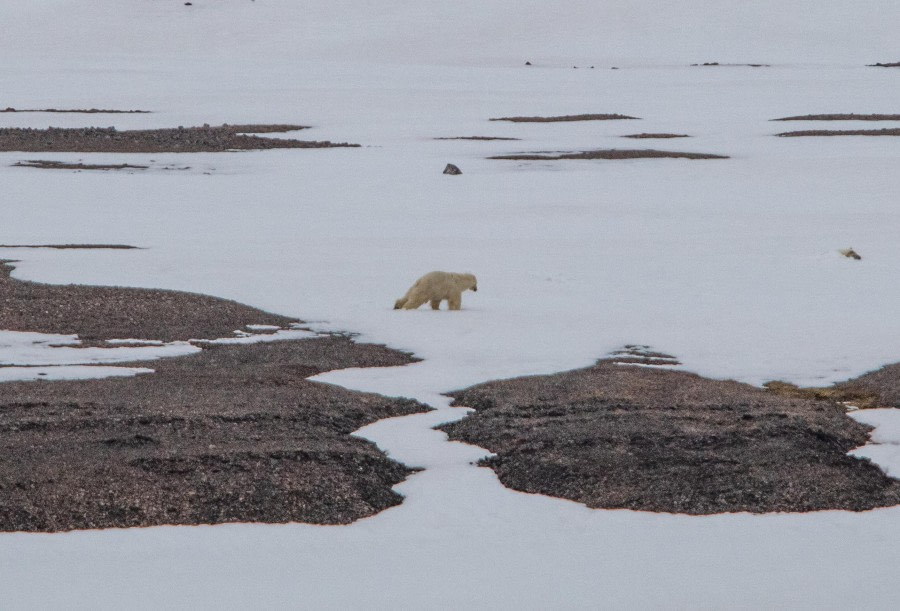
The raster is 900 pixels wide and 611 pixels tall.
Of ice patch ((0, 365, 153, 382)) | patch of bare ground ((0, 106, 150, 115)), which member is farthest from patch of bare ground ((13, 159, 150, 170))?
ice patch ((0, 365, 153, 382))

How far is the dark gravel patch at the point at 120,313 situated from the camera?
47.6ft

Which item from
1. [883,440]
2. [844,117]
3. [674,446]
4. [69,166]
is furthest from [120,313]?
[844,117]

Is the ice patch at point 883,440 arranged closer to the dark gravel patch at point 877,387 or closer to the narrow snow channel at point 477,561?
the dark gravel patch at point 877,387

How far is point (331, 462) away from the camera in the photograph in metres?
9.20

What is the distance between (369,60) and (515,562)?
242ft

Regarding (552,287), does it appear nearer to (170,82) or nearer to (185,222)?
(185,222)

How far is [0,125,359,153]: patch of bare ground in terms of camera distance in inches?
1608

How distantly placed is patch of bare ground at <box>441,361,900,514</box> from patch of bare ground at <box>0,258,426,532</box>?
100 cm

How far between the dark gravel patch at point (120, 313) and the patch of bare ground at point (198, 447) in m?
1.72

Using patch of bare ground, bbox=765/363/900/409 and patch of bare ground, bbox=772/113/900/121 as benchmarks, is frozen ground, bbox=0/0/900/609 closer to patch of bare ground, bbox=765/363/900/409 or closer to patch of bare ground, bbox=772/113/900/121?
patch of bare ground, bbox=765/363/900/409

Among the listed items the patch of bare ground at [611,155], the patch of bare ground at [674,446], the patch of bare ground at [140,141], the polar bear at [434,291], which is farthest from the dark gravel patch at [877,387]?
the patch of bare ground at [140,141]

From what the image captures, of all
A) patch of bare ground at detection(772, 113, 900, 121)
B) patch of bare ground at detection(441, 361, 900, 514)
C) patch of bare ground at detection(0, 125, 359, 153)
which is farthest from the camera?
patch of bare ground at detection(772, 113, 900, 121)

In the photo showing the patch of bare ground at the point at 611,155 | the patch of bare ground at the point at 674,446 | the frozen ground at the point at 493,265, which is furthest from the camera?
the patch of bare ground at the point at 611,155

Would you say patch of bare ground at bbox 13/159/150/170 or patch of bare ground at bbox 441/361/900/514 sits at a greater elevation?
patch of bare ground at bbox 13/159/150/170
